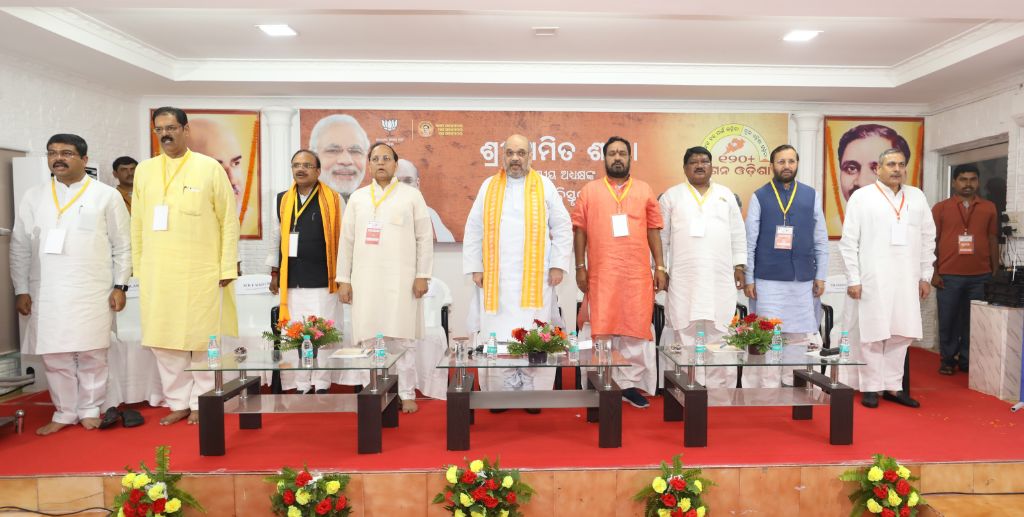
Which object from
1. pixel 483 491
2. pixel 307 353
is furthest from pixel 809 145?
pixel 307 353

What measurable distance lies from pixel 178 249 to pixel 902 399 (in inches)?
185

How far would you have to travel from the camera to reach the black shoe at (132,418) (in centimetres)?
370

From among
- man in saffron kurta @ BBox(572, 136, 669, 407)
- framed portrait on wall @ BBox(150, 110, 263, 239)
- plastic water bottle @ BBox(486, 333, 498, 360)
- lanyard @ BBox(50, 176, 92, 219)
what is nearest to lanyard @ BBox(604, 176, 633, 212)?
man in saffron kurta @ BBox(572, 136, 669, 407)

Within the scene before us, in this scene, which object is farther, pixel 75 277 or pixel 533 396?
pixel 75 277

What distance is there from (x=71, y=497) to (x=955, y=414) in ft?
16.4

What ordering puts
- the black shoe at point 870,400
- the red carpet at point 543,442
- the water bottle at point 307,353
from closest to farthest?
the red carpet at point 543,442, the water bottle at point 307,353, the black shoe at point 870,400

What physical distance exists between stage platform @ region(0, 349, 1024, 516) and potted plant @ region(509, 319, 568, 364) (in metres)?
0.48

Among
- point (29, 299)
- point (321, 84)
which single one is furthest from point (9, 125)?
point (321, 84)

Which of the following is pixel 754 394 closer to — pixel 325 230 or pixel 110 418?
pixel 325 230

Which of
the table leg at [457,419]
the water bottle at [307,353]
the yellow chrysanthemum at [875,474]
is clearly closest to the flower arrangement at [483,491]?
the table leg at [457,419]

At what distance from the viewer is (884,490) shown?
111 inches

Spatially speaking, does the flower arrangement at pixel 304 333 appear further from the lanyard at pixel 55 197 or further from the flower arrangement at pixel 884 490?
the flower arrangement at pixel 884 490

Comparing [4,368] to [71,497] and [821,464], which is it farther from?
[821,464]

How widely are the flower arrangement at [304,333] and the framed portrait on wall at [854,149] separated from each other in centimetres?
519
